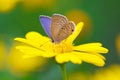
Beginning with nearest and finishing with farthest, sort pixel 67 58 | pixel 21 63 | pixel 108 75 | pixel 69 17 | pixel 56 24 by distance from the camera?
pixel 67 58, pixel 56 24, pixel 108 75, pixel 21 63, pixel 69 17

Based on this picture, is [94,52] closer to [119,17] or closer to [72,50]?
[72,50]

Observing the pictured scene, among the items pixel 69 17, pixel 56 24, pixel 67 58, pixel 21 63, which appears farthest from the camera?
pixel 69 17

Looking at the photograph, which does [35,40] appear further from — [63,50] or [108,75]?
[108,75]

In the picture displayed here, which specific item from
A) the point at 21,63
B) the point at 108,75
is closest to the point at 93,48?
the point at 108,75

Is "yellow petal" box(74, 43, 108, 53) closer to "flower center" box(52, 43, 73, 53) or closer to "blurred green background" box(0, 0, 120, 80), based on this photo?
"flower center" box(52, 43, 73, 53)

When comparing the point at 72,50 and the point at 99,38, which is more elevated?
the point at 99,38

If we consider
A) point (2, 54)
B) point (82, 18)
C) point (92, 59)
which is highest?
point (82, 18)

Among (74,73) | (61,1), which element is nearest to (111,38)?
(61,1)
